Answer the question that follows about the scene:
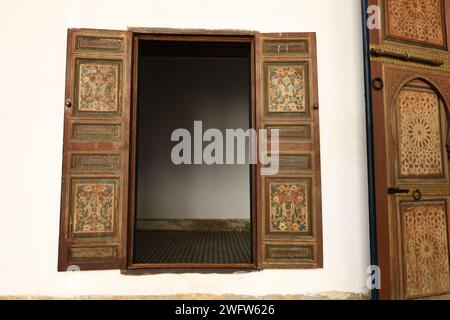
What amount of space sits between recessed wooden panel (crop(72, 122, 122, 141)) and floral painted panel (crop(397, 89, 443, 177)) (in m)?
2.14

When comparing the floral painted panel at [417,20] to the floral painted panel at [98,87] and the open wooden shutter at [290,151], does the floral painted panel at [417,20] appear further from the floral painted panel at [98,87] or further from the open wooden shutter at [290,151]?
the floral painted panel at [98,87]

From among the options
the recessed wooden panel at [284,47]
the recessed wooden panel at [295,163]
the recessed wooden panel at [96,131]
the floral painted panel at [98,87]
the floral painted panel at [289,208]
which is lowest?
the floral painted panel at [289,208]

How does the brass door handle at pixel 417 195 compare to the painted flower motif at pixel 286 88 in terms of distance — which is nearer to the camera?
the brass door handle at pixel 417 195

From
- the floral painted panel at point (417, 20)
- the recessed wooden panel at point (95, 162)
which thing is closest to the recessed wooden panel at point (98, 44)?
the recessed wooden panel at point (95, 162)

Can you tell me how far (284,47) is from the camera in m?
2.40

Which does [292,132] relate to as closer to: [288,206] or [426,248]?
[288,206]

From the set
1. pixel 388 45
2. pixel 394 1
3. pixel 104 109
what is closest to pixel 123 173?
pixel 104 109

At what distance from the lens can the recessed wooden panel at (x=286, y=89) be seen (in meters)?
2.37

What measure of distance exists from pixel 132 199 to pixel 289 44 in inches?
67.4

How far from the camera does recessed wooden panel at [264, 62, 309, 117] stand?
7.78ft

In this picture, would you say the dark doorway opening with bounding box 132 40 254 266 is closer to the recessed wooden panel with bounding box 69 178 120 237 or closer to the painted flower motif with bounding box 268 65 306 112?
the recessed wooden panel with bounding box 69 178 120 237

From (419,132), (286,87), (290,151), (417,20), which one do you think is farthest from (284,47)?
(419,132)

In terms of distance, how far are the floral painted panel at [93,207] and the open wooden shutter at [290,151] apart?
3.69ft

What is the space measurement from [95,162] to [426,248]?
100 inches
